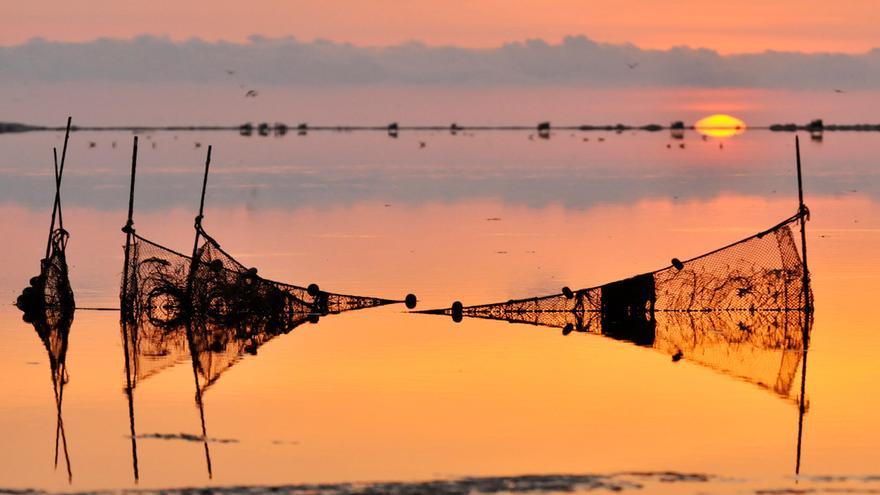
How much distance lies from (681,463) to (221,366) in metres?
9.16

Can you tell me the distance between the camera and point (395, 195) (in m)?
73.2

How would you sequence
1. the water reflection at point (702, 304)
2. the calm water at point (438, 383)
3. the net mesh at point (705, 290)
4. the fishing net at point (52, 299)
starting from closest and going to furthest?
the calm water at point (438, 383)
the water reflection at point (702, 304)
the fishing net at point (52, 299)
the net mesh at point (705, 290)

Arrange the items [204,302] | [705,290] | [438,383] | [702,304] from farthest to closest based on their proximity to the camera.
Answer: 1. [702,304]
2. [705,290]
3. [204,302]
4. [438,383]

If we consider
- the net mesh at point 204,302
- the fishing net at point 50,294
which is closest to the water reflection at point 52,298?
the fishing net at point 50,294

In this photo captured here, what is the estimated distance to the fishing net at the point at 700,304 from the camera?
27.7m

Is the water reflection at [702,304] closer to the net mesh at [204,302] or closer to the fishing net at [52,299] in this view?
the net mesh at [204,302]

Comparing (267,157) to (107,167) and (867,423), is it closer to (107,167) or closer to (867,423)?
(107,167)

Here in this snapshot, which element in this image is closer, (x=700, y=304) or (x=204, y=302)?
(x=204, y=302)

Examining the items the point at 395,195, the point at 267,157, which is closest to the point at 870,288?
the point at 395,195

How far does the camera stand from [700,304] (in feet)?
97.0

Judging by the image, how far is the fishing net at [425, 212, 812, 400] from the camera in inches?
1091

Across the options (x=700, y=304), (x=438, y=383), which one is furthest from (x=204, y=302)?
(x=700, y=304)

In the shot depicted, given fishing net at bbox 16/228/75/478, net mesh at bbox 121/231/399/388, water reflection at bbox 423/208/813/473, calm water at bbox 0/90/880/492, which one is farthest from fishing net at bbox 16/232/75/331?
water reflection at bbox 423/208/813/473

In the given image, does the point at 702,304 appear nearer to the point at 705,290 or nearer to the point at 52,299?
the point at 705,290
